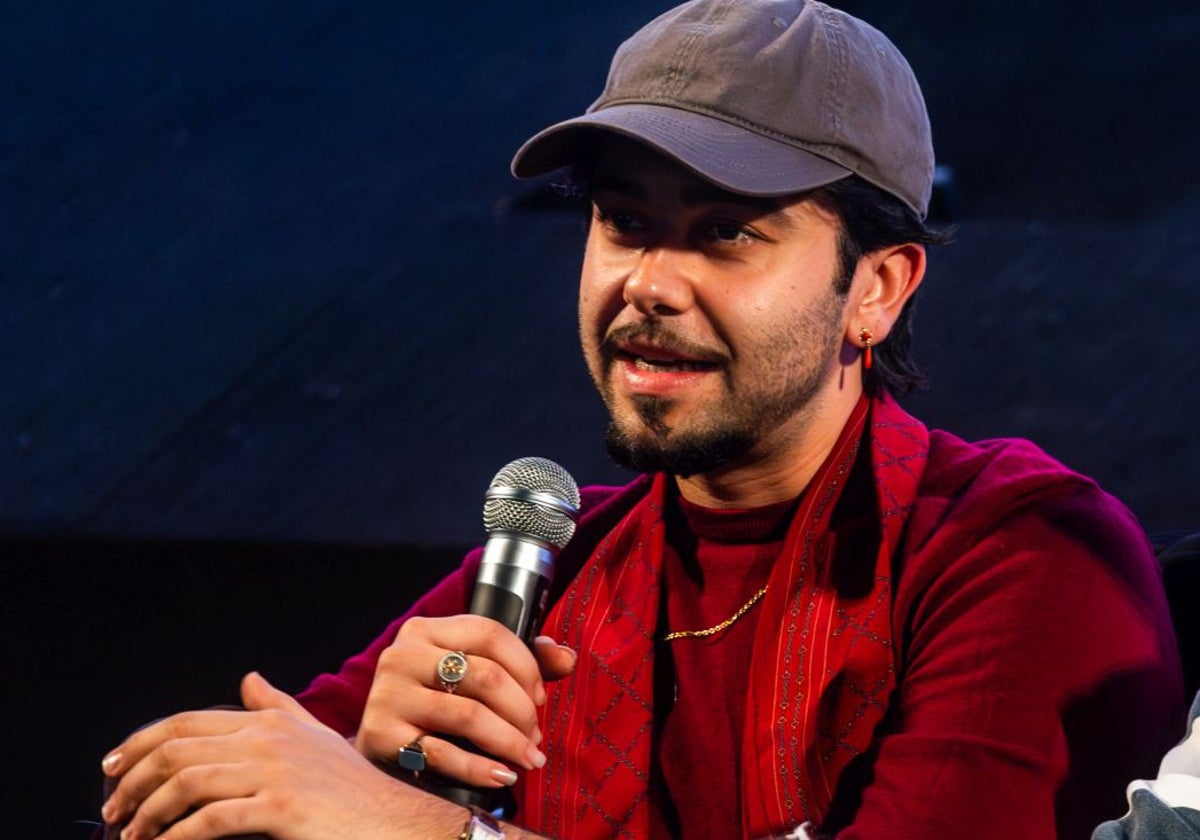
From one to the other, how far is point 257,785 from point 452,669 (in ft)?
0.67

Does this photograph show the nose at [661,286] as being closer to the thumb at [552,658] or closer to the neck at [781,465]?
the neck at [781,465]

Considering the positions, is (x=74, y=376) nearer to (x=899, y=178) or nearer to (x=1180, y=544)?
(x=899, y=178)

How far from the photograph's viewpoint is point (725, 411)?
162 cm

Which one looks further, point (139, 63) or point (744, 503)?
point (139, 63)

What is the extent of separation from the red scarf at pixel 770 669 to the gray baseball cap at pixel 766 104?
331 millimetres

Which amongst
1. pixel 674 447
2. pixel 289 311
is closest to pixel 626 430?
pixel 674 447

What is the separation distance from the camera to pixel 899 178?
169 centimetres

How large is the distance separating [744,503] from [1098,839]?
3.00 ft

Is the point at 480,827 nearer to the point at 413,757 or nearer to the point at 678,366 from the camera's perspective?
the point at 413,757

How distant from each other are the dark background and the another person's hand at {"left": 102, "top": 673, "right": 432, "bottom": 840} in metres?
1.07

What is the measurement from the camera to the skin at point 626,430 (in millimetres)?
1257

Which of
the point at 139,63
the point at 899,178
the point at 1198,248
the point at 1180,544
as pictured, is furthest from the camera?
the point at 139,63

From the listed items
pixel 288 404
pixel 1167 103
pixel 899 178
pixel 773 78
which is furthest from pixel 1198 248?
pixel 288 404

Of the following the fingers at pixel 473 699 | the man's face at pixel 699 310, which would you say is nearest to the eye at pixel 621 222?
the man's face at pixel 699 310
